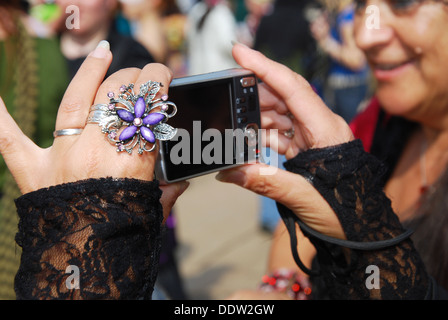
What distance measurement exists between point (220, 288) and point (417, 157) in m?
1.70

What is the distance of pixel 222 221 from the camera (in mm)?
4027

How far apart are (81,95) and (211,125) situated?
0.34 meters

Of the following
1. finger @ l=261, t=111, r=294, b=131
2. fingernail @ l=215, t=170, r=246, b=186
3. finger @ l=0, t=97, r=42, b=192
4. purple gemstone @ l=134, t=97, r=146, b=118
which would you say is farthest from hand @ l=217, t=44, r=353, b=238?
finger @ l=0, t=97, r=42, b=192

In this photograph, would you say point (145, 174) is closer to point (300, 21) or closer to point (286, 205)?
point (286, 205)

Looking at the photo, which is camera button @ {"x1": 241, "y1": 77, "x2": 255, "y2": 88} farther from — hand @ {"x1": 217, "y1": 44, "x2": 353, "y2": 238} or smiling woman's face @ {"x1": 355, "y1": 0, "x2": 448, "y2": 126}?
smiling woman's face @ {"x1": 355, "y1": 0, "x2": 448, "y2": 126}

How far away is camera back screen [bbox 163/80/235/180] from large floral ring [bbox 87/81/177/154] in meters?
0.12

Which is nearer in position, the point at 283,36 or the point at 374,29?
the point at 374,29

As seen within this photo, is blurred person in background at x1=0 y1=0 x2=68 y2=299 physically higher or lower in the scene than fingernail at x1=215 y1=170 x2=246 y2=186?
higher

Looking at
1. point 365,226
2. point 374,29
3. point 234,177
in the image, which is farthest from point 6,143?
point 374,29

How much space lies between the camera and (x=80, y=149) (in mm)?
875

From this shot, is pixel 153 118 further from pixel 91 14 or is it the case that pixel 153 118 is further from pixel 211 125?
pixel 91 14

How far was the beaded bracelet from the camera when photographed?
1331 mm

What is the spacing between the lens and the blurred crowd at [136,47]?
1.72 metres

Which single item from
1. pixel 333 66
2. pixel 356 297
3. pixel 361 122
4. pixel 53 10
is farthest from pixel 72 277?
pixel 333 66
